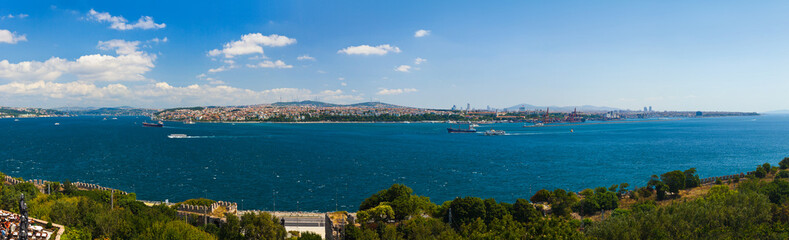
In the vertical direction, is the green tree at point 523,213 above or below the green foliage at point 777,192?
below

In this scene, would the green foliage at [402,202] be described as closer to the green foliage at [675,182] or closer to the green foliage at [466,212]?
the green foliage at [466,212]

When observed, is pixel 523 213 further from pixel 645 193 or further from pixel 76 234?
pixel 76 234

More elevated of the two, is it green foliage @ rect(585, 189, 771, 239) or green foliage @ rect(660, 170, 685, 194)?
green foliage @ rect(585, 189, 771, 239)

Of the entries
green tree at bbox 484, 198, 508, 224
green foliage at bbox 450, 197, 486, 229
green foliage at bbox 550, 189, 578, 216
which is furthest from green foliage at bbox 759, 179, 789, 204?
green foliage at bbox 450, 197, 486, 229

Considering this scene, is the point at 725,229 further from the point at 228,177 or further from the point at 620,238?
the point at 228,177

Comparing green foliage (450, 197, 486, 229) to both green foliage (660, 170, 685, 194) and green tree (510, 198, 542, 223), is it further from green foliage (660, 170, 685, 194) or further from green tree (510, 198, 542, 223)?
green foliage (660, 170, 685, 194)

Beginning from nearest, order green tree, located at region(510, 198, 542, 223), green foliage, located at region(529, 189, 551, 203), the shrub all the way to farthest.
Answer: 1. green tree, located at region(510, 198, 542, 223)
2. green foliage, located at region(529, 189, 551, 203)
3. the shrub

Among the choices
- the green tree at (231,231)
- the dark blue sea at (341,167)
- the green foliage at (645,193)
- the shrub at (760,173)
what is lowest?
the dark blue sea at (341,167)

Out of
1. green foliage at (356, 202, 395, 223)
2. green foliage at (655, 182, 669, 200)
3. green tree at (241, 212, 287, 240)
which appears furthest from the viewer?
green foliage at (655, 182, 669, 200)

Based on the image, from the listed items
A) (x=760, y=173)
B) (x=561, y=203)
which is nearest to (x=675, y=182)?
(x=760, y=173)

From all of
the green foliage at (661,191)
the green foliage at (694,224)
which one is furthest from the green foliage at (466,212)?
the green foliage at (661,191)

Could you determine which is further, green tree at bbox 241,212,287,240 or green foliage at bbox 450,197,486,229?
green foliage at bbox 450,197,486,229

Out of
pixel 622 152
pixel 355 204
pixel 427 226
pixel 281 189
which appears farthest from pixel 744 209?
pixel 622 152
